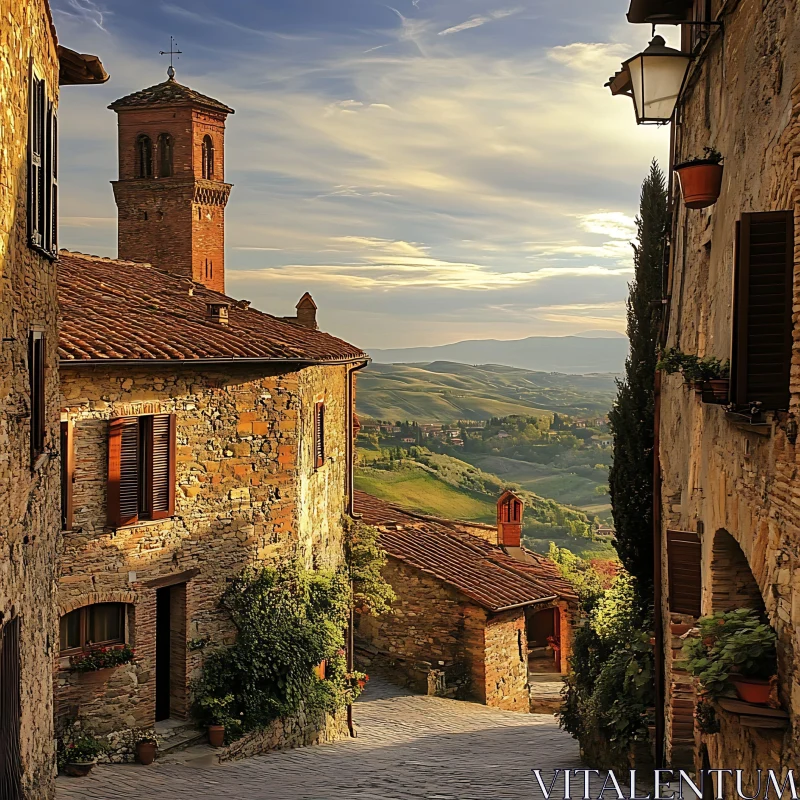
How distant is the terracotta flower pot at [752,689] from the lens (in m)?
4.73

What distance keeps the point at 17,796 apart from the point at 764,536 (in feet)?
19.7

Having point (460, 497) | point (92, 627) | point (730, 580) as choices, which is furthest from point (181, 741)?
point (460, 497)

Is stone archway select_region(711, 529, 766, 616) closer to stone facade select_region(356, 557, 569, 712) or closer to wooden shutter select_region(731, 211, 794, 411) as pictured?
wooden shutter select_region(731, 211, 794, 411)

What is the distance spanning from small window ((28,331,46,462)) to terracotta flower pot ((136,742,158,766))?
Result: 19.3ft

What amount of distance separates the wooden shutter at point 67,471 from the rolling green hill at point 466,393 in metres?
73.0

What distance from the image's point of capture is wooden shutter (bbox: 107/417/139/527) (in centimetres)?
1223

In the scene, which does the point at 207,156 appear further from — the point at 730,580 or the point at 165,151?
the point at 730,580

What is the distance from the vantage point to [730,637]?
16.5ft

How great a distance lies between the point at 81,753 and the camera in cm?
1180

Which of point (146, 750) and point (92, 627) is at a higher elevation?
point (92, 627)

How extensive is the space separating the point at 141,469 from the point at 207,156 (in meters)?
18.6

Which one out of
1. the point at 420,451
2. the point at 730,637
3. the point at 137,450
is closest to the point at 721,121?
the point at 730,637

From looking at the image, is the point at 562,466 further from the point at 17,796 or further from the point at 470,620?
the point at 17,796

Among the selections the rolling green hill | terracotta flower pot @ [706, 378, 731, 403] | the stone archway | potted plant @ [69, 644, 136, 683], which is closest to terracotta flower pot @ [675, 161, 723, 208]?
terracotta flower pot @ [706, 378, 731, 403]
